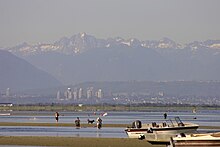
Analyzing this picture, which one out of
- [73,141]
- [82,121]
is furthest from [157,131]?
[82,121]

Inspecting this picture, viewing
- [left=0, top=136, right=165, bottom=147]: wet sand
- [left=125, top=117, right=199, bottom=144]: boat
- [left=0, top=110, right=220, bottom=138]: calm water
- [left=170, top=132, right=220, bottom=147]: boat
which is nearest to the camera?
[left=170, top=132, right=220, bottom=147]: boat

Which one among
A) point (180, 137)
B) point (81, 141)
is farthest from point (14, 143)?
point (180, 137)

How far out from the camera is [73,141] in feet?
175

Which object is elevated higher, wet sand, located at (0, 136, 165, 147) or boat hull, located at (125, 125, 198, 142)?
boat hull, located at (125, 125, 198, 142)

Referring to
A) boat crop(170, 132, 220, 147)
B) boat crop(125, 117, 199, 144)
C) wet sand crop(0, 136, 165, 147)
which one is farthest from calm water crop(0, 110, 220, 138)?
boat crop(170, 132, 220, 147)

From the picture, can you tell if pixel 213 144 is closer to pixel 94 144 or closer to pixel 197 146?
pixel 197 146

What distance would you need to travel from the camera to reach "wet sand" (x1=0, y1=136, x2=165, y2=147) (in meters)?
51.1

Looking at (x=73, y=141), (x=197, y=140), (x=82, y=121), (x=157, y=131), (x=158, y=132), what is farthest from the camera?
(x=82, y=121)

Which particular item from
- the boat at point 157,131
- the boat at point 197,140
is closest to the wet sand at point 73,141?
the boat at point 157,131

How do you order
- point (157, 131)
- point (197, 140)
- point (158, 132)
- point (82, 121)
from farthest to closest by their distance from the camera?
1. point (82, 121)
2. point (157, 131)
3. point (158, 132)
4. point (197, 140)

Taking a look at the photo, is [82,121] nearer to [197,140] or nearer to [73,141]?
[73,141]

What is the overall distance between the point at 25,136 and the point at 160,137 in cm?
1172

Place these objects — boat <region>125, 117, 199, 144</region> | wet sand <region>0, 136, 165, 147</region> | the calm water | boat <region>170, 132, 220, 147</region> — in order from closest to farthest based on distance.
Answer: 1. boat <region>170, 132, 220, 147</region>
2. wet sand <region>0, 136, 165, 147</region>
3. boat <region>125, 117, 199, 144</region>
4. the calm water

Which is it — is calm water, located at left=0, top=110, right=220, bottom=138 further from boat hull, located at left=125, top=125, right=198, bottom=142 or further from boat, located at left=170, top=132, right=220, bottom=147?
boat, located at left=170, top=132, right=220, bottom=147
